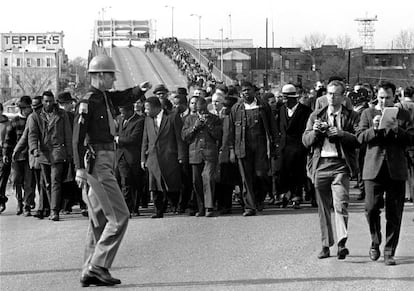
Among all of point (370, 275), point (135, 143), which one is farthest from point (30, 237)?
point (370, 275)

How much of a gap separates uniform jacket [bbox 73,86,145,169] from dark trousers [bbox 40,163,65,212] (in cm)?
580

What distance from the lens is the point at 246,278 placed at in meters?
10.8

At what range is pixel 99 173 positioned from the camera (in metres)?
10.7

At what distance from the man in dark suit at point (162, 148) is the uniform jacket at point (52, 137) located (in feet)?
4.33

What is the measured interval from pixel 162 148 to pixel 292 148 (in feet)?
7.84

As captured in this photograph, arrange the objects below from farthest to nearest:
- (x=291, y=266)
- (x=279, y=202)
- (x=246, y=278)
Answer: (x=279, y=202)
(x=291, y=266)
(x=246, y=278)

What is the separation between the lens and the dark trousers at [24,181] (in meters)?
18.2

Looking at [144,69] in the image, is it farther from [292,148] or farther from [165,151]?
[165,151]

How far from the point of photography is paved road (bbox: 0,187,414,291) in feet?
34.6

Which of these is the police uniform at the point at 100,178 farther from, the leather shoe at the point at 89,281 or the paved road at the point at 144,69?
the paved road at the point at 144,69

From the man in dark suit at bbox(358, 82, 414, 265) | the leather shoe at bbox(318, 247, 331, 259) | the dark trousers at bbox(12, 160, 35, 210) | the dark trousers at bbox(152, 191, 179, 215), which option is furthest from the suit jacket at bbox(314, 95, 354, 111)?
the dark trousers at bbox(12, 160, 35, 210)

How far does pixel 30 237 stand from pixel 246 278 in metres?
4.92

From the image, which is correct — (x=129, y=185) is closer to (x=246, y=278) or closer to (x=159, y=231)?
(x=159, y=231)

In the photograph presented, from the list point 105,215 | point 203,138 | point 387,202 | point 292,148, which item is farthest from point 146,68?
point 105,215
